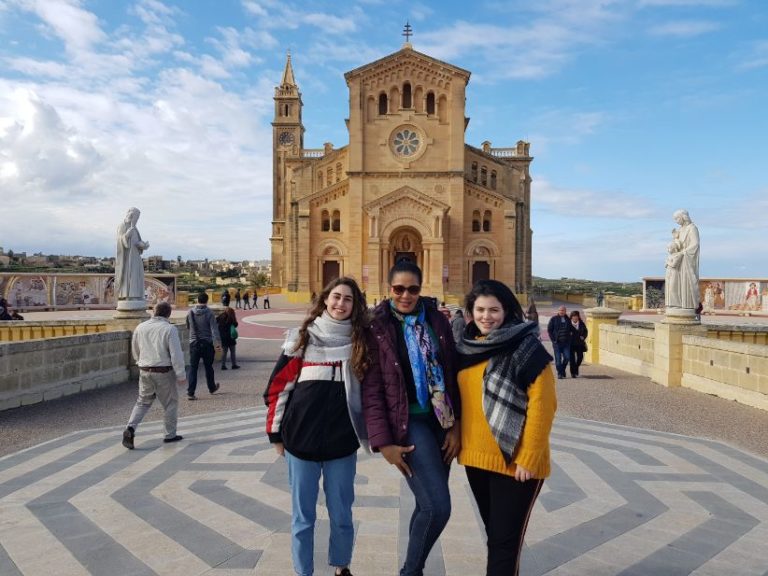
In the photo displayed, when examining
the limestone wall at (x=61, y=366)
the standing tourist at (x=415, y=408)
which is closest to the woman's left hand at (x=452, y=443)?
the standing tourist at (x=415, y=408)

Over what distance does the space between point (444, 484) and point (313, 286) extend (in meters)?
40.1

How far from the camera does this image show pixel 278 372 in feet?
11.1

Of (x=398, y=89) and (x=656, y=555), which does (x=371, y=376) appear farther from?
(x=398, y=89)

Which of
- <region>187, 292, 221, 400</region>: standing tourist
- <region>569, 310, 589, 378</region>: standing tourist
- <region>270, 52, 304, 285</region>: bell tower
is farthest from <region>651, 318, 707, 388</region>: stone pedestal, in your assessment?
<region>270, 52, 304, 285</region>: bell tower

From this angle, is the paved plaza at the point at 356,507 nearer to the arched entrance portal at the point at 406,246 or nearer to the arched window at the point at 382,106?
the arched entrance portal at the point at 406,246

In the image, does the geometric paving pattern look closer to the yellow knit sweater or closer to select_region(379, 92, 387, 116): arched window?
the yellow knit sweater

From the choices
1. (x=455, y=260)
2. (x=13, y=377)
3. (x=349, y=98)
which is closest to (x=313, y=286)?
(x=455, y=260)

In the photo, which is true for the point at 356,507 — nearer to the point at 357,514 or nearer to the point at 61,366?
Result: the point at 357,514

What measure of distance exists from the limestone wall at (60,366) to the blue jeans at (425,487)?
812 cm

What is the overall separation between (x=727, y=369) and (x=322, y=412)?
31.1 feet

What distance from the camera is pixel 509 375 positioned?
292 centimetres

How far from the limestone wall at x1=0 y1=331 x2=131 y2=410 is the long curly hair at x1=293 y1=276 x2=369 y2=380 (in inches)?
295

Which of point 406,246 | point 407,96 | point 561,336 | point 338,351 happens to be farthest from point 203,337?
point 407,96

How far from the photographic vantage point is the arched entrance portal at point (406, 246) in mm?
43156
